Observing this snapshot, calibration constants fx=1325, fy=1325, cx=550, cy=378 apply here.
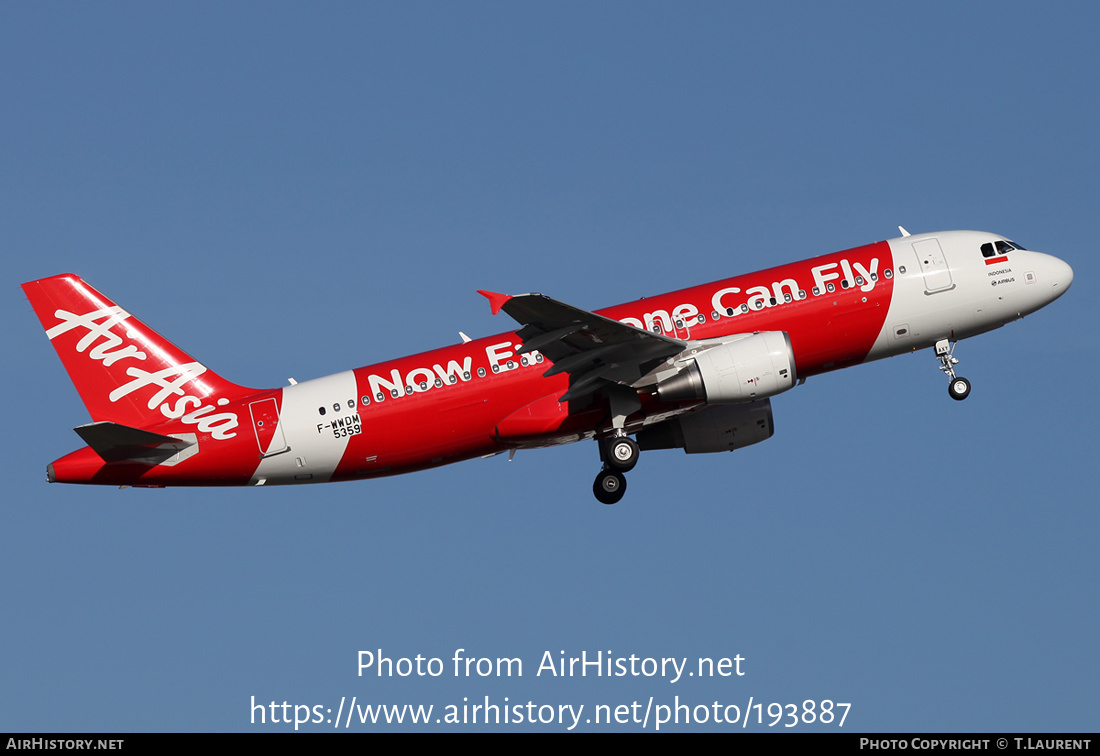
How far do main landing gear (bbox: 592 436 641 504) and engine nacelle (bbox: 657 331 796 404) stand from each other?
11.7 feet

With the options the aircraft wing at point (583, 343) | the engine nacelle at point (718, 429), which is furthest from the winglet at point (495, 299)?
the engine nacelle at point (718, 429)

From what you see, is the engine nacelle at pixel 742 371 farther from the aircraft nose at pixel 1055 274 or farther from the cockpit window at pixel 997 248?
the aircraft nose at pixel 1055 274

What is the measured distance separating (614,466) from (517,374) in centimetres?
451

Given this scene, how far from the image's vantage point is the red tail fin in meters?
42.0

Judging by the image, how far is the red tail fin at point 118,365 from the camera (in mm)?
42031

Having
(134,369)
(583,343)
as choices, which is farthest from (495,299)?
(134,369)

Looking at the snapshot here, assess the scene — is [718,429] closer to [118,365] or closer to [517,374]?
[517,374]

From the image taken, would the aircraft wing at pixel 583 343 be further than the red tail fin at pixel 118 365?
No

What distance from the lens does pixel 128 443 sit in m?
39.6

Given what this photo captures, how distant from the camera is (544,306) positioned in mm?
37000

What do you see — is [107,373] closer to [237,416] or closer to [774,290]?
[237,416]

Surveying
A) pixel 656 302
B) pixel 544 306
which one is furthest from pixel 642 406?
pixel 544 306

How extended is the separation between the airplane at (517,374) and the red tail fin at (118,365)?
5 cm

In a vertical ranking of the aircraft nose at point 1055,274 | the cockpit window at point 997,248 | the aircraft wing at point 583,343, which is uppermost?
the cockpit window at point 997,248
